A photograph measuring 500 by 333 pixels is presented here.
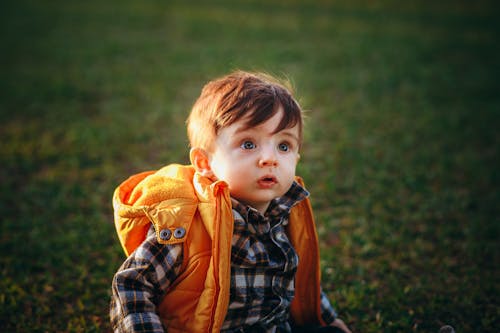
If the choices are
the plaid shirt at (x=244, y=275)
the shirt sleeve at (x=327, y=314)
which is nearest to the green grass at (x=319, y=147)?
the shirt sleeve at (x=327, y=314)

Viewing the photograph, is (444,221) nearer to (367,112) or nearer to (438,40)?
(367,112)

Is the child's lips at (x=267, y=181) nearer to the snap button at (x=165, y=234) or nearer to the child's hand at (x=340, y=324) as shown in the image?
the snap button at (x=165, y=234)

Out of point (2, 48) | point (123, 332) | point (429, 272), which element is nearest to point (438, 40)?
point (429, 272)

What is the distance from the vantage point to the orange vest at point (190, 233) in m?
1.78

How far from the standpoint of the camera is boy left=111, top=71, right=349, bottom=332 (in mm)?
1775

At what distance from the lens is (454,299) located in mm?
2787

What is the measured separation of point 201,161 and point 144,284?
0.58m

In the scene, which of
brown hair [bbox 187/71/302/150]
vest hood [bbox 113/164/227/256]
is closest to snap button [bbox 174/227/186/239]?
vest hood [bbox 113/164/227/256]

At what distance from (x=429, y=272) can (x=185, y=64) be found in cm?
609

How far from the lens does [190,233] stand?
185 centimetres

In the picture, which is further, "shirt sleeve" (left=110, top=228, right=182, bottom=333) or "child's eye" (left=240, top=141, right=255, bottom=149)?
"child's eye" (left=240, top=141, right=255, bottom=149)

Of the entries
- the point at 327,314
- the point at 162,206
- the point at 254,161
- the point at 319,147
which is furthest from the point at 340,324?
the point at 319,147

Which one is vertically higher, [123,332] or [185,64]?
[185,64]

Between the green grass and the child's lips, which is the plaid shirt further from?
the green grass
